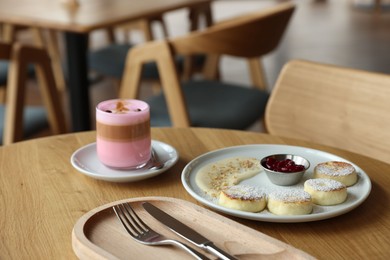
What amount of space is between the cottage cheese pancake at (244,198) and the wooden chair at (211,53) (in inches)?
52.5

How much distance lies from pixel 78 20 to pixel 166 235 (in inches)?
73.2

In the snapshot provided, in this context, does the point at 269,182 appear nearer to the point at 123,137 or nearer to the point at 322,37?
the point at 123,137

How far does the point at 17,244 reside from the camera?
90 cm

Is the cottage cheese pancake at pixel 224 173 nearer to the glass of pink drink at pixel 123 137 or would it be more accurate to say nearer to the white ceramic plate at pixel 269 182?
the white ceramic plate at pixel 269 182

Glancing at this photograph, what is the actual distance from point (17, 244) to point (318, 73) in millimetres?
948

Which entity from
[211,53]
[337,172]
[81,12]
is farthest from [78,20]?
[337,172]

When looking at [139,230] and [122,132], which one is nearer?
[139,230]

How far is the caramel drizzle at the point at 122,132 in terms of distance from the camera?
1129 millimetres

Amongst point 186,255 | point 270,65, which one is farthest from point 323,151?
point 270,65

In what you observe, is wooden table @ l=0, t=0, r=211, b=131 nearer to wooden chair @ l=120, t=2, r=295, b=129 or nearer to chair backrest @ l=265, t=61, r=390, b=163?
wooden chair @ l=120, t=2, r=295, b=129

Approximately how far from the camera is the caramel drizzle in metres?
1.13

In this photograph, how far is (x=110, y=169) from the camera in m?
1.16

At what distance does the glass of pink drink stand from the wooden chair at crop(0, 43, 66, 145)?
1.14 meters

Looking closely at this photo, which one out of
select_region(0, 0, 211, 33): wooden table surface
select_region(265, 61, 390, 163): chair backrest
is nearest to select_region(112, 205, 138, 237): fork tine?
select_region(265, 61, 390, 163): chair backrest
